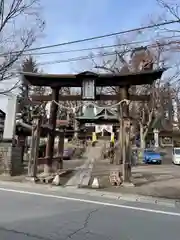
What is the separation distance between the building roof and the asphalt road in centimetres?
785

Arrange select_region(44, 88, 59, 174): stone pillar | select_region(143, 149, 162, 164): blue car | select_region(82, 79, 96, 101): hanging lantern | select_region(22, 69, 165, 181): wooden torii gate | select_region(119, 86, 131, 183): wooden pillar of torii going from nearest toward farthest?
select_region(119, 86, 131, 183): wooden pillar of torii
select_region(22, 69, 165, 181): wooden torii gate
select_region(82, 79, 96, 101): hanging lantern
select_region(44, 88, 59, 174): stone pillar
select_region(143, 149, 162, 164): blue car

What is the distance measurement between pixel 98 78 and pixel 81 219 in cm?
1126

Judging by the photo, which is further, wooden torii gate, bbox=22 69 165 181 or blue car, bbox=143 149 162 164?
blue car, bbox=143 149 162 164

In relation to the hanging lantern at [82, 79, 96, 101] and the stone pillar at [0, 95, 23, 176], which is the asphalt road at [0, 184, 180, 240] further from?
the hanging lantern at [82, 79, 96, 101]

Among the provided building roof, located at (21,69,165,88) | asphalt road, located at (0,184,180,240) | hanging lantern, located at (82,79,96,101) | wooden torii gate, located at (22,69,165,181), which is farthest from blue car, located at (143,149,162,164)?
asphalt road, located at (0,184,180,240)

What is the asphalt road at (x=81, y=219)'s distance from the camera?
21.4ft

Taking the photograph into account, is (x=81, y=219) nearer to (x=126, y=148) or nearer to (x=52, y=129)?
(x=126, y=148)

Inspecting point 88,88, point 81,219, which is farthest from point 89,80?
point 81,219

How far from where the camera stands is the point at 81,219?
7.92m

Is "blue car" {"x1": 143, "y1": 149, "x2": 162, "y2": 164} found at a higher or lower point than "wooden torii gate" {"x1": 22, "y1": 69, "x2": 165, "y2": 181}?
lower

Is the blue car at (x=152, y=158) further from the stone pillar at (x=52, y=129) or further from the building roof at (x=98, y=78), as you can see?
the building roof at (x=98, y=78)

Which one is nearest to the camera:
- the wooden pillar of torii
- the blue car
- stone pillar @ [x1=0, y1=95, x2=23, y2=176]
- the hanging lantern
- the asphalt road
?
the asphalt road

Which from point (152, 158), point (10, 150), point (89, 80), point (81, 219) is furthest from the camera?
point (152, 158)

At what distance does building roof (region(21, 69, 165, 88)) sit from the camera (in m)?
17.2
